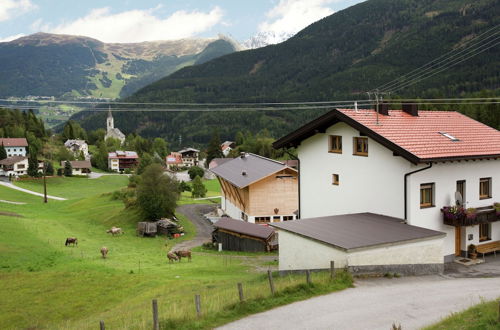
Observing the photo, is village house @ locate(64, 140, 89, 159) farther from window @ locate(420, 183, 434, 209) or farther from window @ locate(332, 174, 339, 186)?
window @ locate(420, 183, 434, 209)

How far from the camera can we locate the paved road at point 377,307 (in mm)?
14414

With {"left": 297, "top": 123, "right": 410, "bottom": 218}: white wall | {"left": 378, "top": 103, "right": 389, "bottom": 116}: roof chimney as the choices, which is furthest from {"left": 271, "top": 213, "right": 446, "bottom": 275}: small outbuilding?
{"left": 378, "top": 103, "right": 389, "bottom": 116}: roof chimney

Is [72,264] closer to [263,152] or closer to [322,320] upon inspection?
[322,320]

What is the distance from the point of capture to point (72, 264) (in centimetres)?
3384

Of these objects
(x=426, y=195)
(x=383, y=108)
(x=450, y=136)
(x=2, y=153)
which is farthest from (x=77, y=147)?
(x=426, y=195)

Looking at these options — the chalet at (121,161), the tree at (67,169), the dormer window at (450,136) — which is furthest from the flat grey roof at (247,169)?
the chalet at (121,161)

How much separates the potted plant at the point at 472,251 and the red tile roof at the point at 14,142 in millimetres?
149158

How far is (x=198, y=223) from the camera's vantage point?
199 ft

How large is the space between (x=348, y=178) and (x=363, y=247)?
862cm

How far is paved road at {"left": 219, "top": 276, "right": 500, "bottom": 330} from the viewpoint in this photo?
14.4 m

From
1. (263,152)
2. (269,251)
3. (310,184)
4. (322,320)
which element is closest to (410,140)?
(310,184)

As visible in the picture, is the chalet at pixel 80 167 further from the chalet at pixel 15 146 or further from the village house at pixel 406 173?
the village house at pixel 406 173

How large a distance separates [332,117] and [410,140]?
4.64 meters

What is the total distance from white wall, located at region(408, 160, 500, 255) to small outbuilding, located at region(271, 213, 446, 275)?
4.52 feet
